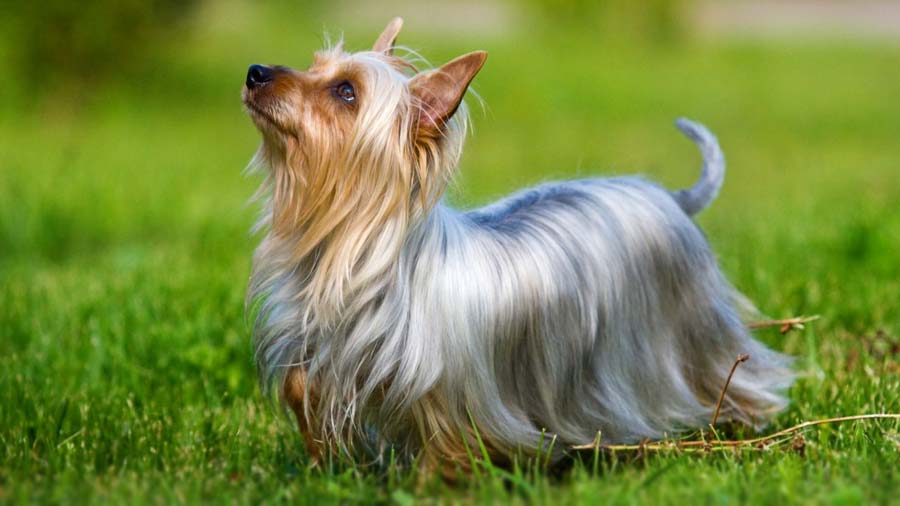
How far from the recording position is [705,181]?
4.79m

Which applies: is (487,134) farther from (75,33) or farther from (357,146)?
(357,146)

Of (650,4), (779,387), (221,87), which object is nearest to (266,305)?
(779,387)

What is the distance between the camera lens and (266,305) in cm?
386

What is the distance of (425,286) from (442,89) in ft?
1.97

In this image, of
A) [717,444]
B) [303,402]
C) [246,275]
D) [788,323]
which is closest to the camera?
[303,402]

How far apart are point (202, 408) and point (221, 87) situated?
12913 mm

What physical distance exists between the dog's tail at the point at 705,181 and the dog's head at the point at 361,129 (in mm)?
1403

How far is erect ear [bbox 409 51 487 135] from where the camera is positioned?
3521 mm

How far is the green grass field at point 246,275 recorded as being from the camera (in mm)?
3611

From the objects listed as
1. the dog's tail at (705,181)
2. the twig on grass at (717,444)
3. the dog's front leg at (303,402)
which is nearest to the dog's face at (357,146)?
the dog's front leg at (303,402)

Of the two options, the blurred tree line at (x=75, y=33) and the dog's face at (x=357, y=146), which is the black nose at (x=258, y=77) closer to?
the dog's face at (x=357, y=146)

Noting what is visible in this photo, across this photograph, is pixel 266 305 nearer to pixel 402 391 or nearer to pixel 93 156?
pixel 402 391

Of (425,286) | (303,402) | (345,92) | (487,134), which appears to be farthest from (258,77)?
(487,134)

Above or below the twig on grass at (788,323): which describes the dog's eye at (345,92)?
above
